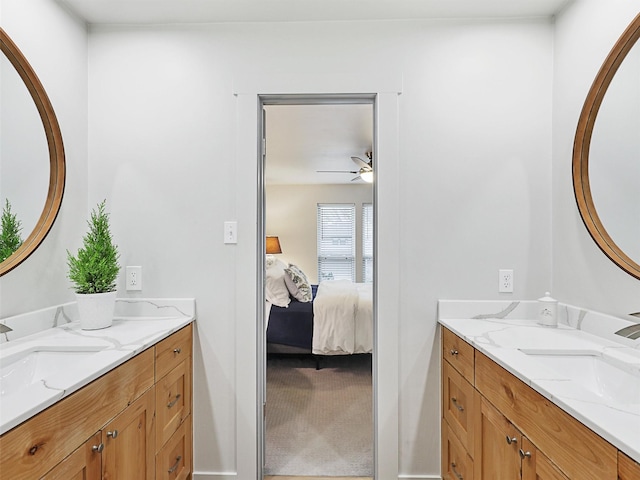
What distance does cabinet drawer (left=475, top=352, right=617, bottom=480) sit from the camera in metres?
0.85

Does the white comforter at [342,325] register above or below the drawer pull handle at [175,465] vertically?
above

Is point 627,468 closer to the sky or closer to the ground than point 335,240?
closer to the ground

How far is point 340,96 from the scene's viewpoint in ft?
6.64

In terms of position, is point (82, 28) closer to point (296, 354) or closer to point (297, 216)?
A: point (296, 354)

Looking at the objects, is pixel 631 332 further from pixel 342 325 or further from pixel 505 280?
pixel 342 325

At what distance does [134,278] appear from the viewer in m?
2.03

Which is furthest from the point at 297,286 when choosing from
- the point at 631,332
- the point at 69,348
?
the point at 631,332

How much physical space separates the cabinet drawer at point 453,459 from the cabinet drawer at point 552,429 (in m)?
0.40

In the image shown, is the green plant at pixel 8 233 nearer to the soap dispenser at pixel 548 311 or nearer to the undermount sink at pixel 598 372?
the undermount sink at pixel 598 372

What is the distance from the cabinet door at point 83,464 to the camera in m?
1.02

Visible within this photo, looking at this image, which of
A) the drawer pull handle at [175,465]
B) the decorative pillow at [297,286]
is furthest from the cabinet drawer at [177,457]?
the decorative pillow at [297,286]

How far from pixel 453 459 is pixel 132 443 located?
1355 mm

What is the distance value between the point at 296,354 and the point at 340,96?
9.16 feet

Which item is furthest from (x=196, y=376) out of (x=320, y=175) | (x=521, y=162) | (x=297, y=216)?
(x=297, y=216)
